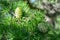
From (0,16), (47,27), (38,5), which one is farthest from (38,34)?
Result: (38,5)

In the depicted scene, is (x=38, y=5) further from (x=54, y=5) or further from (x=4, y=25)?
(x=4, y=25)

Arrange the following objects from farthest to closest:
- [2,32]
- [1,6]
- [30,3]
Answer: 1. [30,3]
2. [1,6]
3. [2,32]

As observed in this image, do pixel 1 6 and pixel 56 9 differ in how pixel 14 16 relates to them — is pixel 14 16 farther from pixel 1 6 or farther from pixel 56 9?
pixel 56 9

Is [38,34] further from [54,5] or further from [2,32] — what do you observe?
[54,5]

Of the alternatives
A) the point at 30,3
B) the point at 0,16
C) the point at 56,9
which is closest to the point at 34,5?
the point at 30,3

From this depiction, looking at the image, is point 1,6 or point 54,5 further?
point 54,5

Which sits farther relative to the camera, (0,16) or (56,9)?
(56,9)

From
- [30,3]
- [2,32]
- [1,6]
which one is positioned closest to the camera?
[2,32]

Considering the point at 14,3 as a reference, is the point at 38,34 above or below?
below
